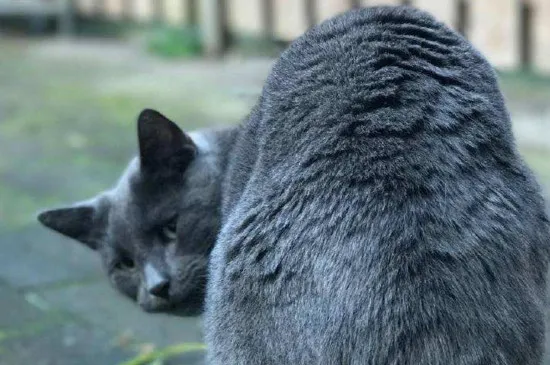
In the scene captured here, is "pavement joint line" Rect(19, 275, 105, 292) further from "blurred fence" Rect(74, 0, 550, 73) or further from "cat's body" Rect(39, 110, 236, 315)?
"blurred fence" Rect(74, 0, 550, 73)

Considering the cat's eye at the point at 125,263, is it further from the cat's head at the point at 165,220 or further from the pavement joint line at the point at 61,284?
the pavement joint line at the point at 61,284

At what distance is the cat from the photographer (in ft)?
6.28

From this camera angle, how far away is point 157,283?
2.82 m

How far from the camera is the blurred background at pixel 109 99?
349 cm

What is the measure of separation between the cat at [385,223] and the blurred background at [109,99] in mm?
1156

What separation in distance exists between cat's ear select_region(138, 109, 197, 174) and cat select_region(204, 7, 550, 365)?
0.54m

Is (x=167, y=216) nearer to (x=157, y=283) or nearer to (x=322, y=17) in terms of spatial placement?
(x=157, y=283)

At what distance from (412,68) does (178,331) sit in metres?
1.63

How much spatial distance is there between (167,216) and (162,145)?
202 mm

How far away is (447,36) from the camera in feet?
7.54

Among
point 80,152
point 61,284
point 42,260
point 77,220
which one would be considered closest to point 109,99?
point 80,152

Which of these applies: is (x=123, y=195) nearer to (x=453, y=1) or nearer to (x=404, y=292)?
(x=404, y=292)

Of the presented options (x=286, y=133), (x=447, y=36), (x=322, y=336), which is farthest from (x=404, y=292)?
(x=447, y=36)

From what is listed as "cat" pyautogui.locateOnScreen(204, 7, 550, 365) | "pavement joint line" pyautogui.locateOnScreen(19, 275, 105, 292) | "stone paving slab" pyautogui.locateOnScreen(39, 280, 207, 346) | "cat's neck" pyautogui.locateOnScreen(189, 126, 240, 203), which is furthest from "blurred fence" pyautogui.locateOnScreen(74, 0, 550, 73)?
"cat" pyautogui.locateOnScreen(204, 7, 550, 365)
